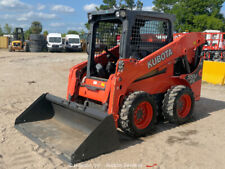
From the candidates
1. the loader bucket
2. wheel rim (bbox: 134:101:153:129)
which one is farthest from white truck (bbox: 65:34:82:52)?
wheel rim (bbox: 134:101:153:129)

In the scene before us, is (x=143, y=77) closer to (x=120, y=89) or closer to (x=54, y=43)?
(x=120, y=89)

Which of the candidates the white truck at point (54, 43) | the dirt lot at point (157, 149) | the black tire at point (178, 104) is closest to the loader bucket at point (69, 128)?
the dirt lot at point (157, 149)

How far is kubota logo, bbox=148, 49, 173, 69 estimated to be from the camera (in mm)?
4662

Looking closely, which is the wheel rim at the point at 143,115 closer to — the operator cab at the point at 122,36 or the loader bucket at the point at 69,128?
the loader bucket at the point at 69,128

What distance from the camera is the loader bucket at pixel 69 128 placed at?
3604 mm

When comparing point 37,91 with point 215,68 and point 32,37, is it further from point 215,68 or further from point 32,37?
point 32,37

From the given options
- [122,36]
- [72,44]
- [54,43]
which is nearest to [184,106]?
[122,36]

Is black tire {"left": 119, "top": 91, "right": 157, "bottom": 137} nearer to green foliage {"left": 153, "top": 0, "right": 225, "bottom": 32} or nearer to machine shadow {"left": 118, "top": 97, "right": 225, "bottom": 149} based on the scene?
machine shadow {"left": 118, "top": 97, "right": 225, "bottom": 149}

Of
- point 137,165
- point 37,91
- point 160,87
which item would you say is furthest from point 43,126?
point 37,91

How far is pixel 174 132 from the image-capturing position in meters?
4.85

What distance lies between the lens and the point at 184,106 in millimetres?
5410

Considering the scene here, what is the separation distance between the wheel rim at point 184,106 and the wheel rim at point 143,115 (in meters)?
0.91

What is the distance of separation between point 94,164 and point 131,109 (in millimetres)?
1119

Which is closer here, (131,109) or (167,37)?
(131,109)
